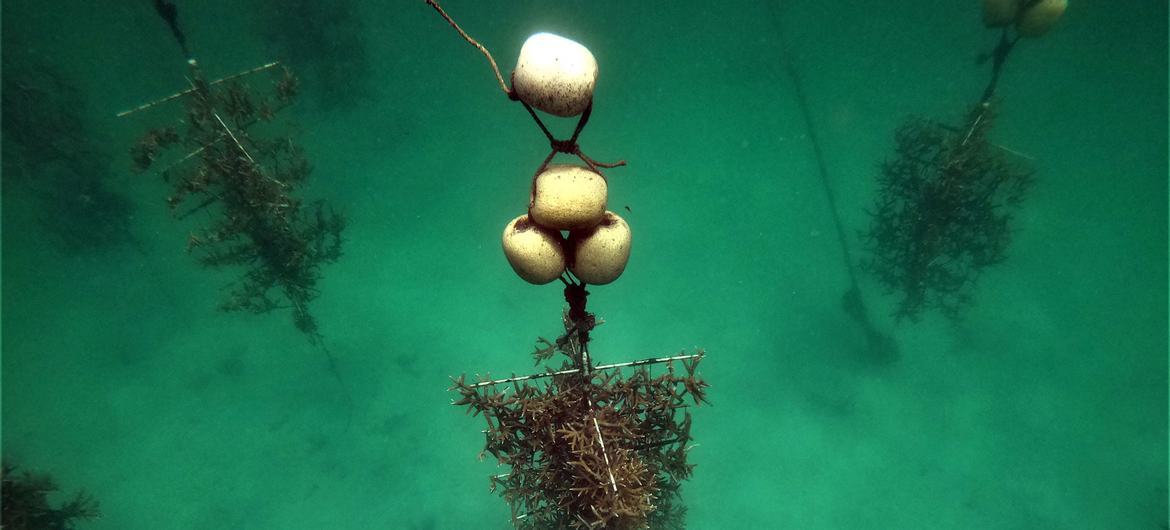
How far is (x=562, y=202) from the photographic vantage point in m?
2.00

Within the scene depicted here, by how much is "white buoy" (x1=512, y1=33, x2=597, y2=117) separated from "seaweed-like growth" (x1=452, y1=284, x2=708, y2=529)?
1.25m

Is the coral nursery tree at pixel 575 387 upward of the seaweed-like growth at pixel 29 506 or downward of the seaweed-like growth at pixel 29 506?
downward

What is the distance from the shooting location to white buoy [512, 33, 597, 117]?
5.72ft

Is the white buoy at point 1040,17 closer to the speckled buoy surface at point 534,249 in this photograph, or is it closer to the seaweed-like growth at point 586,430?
the seaweed-like growth at point 586,430

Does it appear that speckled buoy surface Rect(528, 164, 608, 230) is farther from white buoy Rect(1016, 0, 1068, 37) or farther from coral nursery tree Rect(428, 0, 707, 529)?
white buoy Rect(1016, 0, 1068, 37)

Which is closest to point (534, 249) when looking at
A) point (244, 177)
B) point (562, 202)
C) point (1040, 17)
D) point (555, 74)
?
point (562, 202)

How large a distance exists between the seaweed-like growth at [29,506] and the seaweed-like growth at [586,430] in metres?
6.86

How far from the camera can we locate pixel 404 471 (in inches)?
356

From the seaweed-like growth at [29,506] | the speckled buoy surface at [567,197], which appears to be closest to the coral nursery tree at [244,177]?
the seaweed-like growth at [29,506]

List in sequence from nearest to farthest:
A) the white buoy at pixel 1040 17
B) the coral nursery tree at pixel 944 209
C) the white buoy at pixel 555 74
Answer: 1. the white buoy at pixel 555 74
2. the white buoy at pixel 1040 17
3. the coral nursery tree at pixel 944 209

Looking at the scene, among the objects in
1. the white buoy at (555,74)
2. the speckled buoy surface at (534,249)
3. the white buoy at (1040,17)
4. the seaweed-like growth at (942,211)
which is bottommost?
the speckled buoy surface at (534,249)

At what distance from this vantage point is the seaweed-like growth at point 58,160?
10812mm

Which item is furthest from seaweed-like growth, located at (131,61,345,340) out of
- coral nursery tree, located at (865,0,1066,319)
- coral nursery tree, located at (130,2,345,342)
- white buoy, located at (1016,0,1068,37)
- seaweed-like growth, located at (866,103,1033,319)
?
seaweed-like growth, located at (866,103,1033,319)

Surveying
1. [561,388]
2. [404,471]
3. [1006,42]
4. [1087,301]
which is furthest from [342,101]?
[1087,301]
